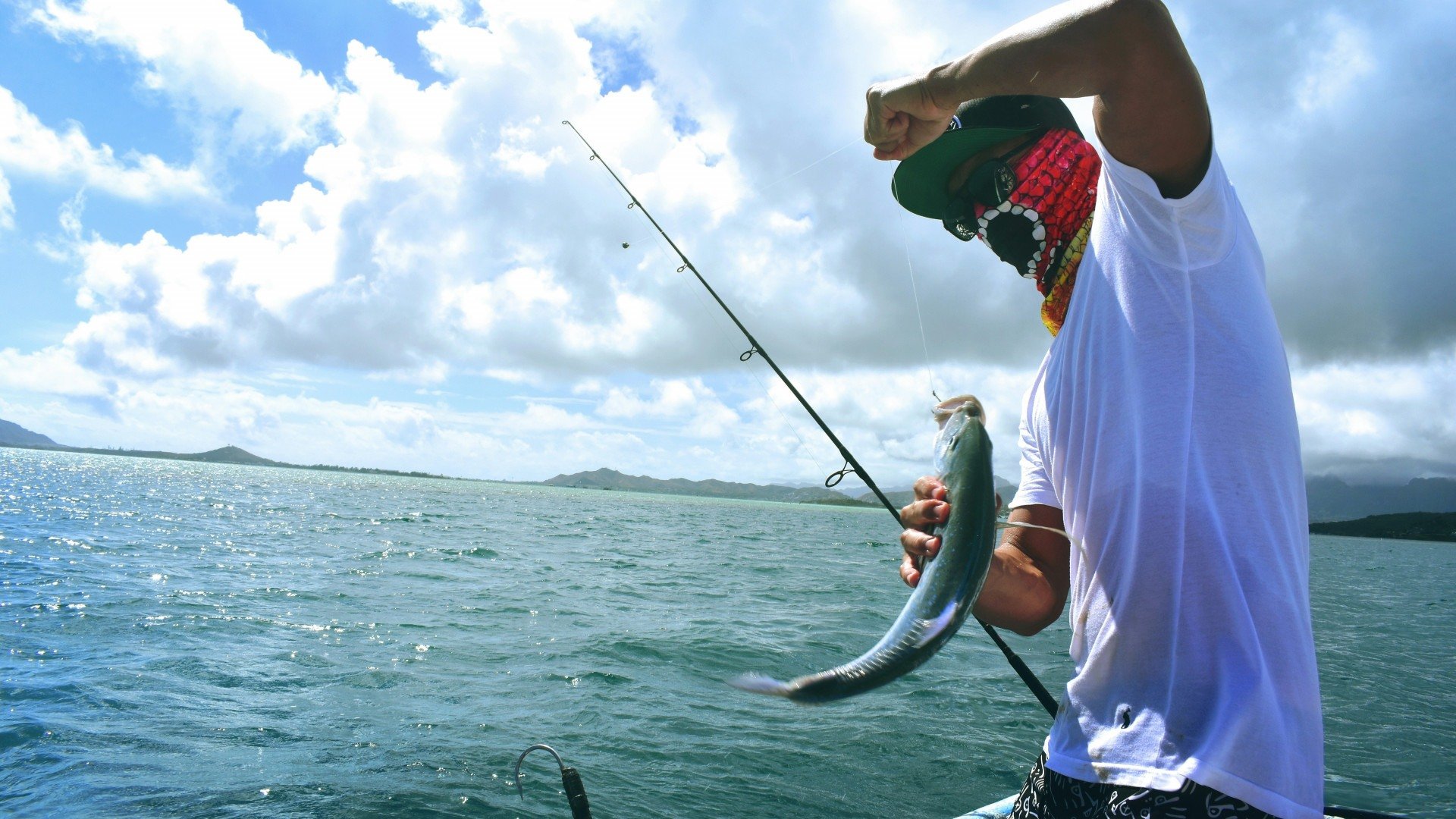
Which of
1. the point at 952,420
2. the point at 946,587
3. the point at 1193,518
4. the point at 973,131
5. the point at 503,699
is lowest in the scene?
the point at 503,699

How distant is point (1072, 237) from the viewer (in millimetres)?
2084

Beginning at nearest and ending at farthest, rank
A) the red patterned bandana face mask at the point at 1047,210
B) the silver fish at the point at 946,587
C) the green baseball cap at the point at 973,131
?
the silver fish at the point at 946,587
the red patterned bandana face mask at the point at 1047,210
the green baseball cap at the point at 973,131

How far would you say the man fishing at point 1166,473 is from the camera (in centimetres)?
149

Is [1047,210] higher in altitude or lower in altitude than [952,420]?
higher

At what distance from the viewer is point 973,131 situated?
2.27 m

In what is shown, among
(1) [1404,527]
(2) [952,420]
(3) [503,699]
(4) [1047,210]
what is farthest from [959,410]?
(1) [1404,527]

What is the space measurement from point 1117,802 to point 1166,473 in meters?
0.74

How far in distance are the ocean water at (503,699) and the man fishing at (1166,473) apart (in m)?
5.53

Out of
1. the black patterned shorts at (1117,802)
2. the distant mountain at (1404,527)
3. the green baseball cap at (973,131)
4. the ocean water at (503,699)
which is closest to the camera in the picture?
the black patterned shorts at (1117,802)

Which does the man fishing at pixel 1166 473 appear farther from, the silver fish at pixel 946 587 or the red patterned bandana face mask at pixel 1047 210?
the red patterned bandana face mask at pixel 1047 210

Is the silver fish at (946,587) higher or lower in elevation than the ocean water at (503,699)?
higher

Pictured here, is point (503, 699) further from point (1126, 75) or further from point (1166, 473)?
point (1126, 75)

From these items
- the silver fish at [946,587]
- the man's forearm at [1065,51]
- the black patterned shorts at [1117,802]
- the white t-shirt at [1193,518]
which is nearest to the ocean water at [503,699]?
the black patterned shorts at [1117,802]

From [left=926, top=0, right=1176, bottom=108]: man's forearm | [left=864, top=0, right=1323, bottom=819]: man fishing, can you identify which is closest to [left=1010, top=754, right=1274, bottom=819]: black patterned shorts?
[left=864, top=0, right=1323, bottom=819]: man fishing
